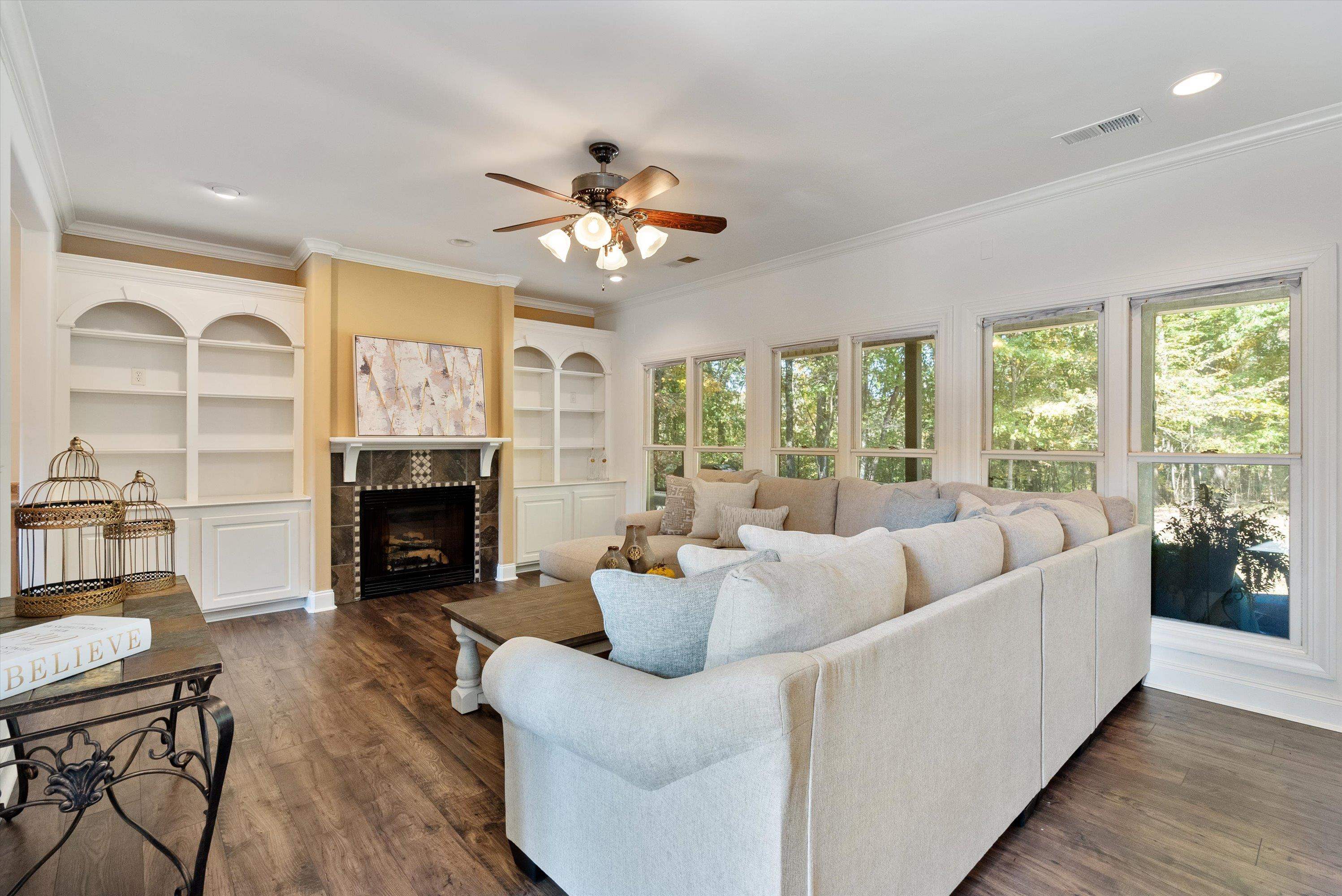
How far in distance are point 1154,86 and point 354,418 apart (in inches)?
197

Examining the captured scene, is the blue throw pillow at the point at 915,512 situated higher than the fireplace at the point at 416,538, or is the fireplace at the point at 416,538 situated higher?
the blue throw pillow at the point at 915,512

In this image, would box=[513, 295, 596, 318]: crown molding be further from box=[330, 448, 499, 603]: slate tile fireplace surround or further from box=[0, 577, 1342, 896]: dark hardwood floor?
box=[0, 577, 1342, 896]: dark hardwood floor

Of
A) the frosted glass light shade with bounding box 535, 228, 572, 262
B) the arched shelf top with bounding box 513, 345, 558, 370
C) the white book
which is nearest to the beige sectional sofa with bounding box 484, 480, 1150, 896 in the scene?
the white book

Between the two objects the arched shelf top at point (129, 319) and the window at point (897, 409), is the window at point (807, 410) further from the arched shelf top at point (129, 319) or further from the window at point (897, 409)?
the arched shelf top at point (129, 319)

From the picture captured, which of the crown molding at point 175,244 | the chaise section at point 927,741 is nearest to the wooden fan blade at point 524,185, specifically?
the chaise section at point 927,741

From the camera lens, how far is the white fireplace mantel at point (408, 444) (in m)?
4.75

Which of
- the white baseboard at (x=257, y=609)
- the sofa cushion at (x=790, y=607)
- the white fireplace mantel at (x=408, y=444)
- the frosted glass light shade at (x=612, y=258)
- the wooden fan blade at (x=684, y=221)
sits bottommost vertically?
the white baseboard at (x=257, y=609)

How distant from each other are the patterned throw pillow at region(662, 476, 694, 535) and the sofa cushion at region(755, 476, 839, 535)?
0.49m

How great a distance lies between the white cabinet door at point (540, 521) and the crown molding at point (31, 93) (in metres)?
3.57

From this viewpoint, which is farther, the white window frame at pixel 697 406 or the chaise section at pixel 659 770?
the white window frame at pixel 697 406

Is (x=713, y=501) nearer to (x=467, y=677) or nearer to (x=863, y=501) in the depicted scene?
(x=863, y=501)

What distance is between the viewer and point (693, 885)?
4.18 ft

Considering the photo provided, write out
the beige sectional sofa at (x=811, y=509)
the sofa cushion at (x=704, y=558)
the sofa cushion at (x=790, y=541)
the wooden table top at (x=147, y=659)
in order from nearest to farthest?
the wooden table top at (x=147, y=659) < the sofa cushion at (x=704, y=558) < the sofa cushion at (x=790, y=541) < the beige sectional sofa at (x=811, y=509)

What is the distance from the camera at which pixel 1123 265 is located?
3.32 m
